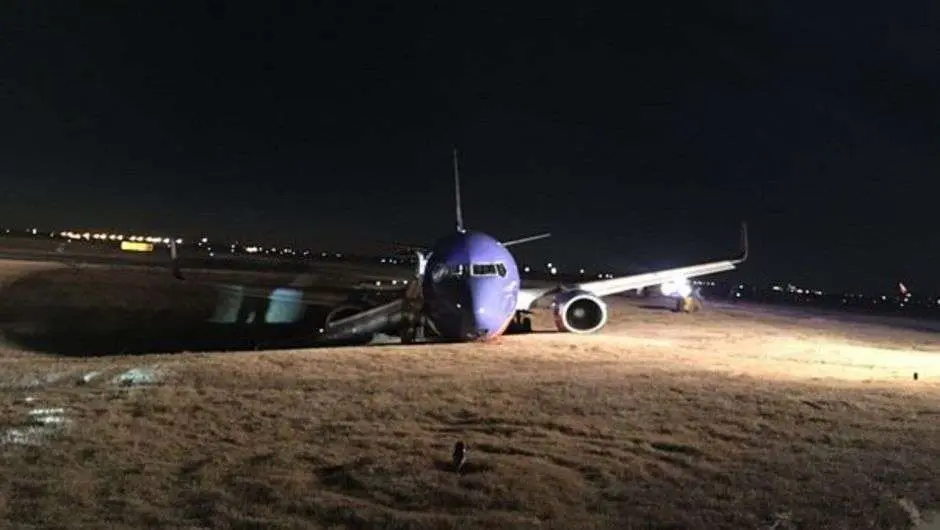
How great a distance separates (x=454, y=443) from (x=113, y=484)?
434 cm

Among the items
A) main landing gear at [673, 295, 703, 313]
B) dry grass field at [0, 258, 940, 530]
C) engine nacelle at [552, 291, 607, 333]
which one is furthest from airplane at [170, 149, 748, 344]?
main landing gear at [673, 295, 703, 313]

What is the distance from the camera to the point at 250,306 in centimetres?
4425

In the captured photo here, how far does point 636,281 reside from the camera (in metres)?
36.2

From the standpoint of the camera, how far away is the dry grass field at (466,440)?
28.7ft

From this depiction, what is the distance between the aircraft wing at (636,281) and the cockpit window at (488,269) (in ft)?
17.6

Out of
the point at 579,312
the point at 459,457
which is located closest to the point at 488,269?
the point at 579,312

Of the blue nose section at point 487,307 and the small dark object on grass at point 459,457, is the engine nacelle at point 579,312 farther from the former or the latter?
the small dark object on grass at point 459,457

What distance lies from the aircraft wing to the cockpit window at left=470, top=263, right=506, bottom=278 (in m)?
5.36

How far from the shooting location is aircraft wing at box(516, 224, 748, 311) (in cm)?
3378

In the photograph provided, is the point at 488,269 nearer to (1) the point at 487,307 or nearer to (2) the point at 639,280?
(1) the point at 487,307

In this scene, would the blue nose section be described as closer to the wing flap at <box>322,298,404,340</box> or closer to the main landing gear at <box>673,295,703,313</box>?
the wing flap at <box>322,298,404,340</box>

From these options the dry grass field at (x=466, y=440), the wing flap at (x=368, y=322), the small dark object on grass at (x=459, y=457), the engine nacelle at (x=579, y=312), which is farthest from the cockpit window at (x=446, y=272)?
the small dark object on grass at (x=459, y=457)

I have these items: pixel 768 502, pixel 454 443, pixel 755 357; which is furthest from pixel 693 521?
pixel 755 357

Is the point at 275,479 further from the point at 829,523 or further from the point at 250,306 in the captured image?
the point at 250,306
